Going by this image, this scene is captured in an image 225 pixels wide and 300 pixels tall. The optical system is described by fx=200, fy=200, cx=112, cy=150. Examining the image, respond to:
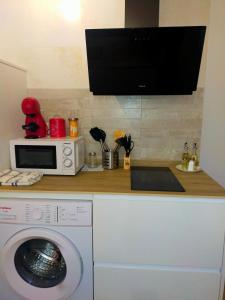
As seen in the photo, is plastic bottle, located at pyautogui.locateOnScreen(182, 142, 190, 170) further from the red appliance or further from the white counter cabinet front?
the red appliance

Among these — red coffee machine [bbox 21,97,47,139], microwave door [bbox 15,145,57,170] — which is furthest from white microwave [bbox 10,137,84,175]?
red coffee machine [bbox 21,97,47,139]

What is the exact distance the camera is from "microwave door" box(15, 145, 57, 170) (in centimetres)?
141

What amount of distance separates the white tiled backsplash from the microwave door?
0.48 meters

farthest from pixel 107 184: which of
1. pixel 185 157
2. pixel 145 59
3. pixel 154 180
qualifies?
pixel 145 59

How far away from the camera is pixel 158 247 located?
3.84ft

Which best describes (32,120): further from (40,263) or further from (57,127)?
(40,263)

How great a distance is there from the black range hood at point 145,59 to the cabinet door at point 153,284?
1204 millimetres

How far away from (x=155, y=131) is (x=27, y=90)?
119 cm

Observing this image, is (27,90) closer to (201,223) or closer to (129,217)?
(129,217)

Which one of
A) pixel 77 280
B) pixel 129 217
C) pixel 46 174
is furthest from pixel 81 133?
pixel 77 280

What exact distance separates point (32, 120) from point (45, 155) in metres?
0.34

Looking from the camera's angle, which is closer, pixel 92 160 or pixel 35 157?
pixel 35 157

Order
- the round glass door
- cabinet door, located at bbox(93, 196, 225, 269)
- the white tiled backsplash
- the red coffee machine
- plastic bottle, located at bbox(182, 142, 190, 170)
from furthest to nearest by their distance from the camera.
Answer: the white tiled backsplash
plastic bottle, located at bbox(182, 142, 190, 170)
the red coffee machine
the round glass door
cabinet door, located at bbox(93, 196, 225, 269)

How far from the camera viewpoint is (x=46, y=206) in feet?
3.83
